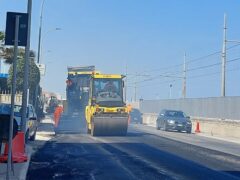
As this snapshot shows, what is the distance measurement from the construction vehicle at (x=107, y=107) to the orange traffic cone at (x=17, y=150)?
14.5 meters

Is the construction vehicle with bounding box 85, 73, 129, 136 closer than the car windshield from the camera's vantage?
Yes

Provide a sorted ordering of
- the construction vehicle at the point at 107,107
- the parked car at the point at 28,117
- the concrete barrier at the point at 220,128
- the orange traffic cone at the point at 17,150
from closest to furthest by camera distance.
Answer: the orange traffic cone at the point at 17,150 < the parked car at the point at 28,117 < the construction vehicle at the point at 107,107 < the concrete barrier at the point at 220,128

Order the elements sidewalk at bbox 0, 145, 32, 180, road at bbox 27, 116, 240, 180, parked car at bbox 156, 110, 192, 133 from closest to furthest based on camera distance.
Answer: sidewalk at bbox 0, 145, 32, 180 < road at bbox 27, 116, 240, 180 < parked car at bbox 156, 110, 192, 133

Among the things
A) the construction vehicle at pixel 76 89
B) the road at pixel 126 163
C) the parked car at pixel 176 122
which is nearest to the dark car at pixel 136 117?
the parked car at pixel 176 122

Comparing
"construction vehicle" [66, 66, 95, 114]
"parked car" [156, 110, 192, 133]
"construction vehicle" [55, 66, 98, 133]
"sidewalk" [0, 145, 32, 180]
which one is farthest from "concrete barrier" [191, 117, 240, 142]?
"sidewalk" [0, 145, 32, 180]

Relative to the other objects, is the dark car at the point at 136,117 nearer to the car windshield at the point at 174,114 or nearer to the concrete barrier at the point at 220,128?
the concrete barrier at the point at 220,128

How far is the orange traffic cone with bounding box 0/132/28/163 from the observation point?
15093mm

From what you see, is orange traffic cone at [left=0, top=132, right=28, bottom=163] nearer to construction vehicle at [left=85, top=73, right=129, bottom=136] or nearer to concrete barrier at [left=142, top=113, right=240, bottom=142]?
construction vehicle at [left=85, top=73, right=129, bottom=136]

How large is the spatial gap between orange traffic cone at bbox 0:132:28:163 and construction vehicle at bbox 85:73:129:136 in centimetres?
1447

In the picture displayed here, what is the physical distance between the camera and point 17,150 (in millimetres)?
15562

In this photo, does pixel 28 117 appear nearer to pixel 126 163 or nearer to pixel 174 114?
pixel 126 163

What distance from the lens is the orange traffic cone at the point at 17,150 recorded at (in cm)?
1509

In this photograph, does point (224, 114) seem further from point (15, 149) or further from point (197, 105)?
point (15, 149)

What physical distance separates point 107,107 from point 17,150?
15121 mm
